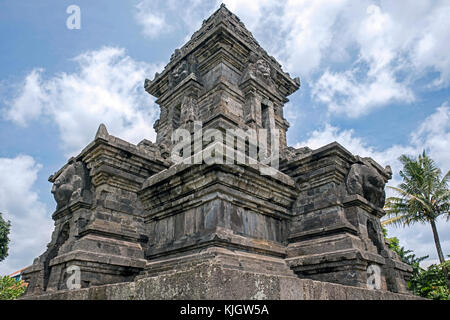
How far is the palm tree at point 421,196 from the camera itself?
66.3 ft

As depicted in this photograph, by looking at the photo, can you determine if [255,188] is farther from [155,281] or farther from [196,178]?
[155,281]

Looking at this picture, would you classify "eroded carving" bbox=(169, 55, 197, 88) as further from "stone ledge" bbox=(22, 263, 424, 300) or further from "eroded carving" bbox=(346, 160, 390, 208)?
"stone ledge" bbox=(22, 263, 424, 300)

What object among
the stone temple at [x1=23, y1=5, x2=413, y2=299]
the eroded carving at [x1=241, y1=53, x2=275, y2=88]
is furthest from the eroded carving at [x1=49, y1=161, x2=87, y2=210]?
the eroded carving at [x1=241, y1=53, x2=275, y2=88]

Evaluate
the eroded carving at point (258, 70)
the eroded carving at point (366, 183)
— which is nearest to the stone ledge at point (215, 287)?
the eroded carving at point (366, 183)

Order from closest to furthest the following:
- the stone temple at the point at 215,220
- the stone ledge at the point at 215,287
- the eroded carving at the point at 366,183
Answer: the stone ledge at the point at 215,287
the stone temple at the point at 215,220
the eroded carving at the point at 366,183

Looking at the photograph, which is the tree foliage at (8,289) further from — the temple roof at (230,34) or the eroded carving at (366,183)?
the eroded carving at (366,183)

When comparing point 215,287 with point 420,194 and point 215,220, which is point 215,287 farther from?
point 420,194

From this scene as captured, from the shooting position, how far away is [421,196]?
812 inches

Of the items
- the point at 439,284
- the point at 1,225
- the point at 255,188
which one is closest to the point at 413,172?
the point at 439,284

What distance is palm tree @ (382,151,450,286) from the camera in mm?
20219

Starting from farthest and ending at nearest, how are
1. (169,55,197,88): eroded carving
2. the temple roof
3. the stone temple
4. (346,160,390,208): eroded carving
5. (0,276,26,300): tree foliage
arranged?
(0,276,26,300): tree foliage
(169,55,197,88): eroded carving
the temple roof
(346,160,390,208): eroded carving
the stone temple

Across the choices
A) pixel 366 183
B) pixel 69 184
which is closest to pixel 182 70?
pixel 69 184

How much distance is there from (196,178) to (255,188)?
1.04m
